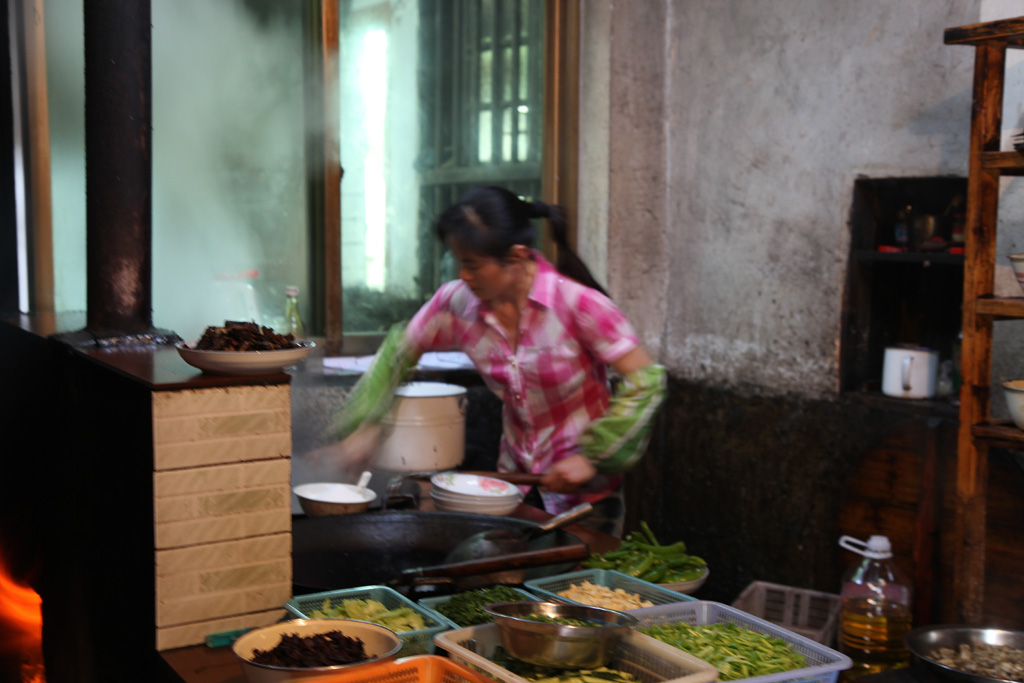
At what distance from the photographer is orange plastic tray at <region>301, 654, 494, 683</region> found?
4.44 ft

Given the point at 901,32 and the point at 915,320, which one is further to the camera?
the point at 915,320

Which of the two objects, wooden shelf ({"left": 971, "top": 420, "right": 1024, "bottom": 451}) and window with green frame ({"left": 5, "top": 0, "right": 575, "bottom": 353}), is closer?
wooden shelf ({"left": 971, "top": 420, "right": 1024, "bottom": 451})

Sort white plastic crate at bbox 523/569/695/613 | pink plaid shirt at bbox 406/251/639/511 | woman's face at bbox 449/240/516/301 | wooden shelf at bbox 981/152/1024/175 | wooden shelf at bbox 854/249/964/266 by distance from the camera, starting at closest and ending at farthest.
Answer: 1. white plastic crate at bbox 523/569/695/613
2. woman's face at bbox 449/240/516/301
3. pink plaid shirt at bbox 406/251/639/511
4. wooden shelf at bbox 981/152/1024/175
5. wooden shelf at bbox 854/249/964/266

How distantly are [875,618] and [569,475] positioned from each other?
5.62 feet

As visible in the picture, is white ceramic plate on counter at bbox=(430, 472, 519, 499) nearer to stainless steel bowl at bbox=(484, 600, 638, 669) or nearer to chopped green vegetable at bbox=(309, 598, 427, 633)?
chopped green vegetable at bbox=(309, 598, 427, 633)

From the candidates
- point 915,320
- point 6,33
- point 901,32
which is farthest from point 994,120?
point 6,33

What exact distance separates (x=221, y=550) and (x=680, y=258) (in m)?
3.34

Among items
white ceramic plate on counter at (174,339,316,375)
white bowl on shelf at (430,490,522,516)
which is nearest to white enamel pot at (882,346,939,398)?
white bowl on shelf at (430,490,522,516)

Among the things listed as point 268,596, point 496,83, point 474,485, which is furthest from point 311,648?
point 496,83

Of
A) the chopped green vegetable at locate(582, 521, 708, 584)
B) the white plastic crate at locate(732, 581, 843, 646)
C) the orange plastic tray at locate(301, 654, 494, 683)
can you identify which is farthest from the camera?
the white plastic crate at locate(732, 581, 843, 646)

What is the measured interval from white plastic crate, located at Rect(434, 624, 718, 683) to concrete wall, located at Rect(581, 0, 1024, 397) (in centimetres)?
264

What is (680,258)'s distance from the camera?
4.57 meters

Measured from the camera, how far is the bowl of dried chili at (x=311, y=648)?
137 cm

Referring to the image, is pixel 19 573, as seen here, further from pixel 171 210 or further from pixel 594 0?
pixel 594 0
